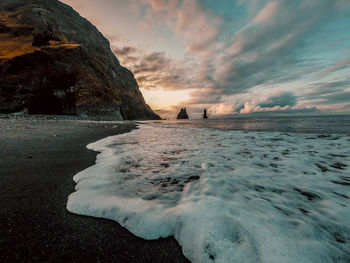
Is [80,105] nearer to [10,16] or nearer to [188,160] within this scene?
[188,160]

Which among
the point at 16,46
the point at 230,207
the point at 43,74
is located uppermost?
the point at 16,46

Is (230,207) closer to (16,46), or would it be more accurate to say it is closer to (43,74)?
(43,74)

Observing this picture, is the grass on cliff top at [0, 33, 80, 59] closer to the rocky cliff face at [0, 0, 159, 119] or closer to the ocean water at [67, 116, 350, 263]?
the rocky cliff face at [0, 0, 159, 119]

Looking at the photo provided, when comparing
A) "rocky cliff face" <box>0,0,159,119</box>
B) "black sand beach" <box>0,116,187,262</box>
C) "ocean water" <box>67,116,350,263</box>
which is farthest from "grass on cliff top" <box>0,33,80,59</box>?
"ocean water" <box>67,116,350,263</box>

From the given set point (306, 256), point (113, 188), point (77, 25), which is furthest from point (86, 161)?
point (77, 25)

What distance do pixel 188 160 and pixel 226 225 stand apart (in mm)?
2581

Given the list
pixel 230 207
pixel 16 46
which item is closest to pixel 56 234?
pixel 230 207

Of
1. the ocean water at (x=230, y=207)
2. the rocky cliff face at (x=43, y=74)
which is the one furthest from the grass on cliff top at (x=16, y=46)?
the ocean water at (x=230, y=207)

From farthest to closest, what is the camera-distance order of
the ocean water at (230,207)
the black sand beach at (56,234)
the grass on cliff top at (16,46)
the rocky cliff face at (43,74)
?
the grass on cliff top at (16,46), the rocky cliff face at (43,74), the ocean water at (230,207), the black sand beach at (56,234)

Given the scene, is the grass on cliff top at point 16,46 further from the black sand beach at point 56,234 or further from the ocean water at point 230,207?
the ocean water at point 230,207

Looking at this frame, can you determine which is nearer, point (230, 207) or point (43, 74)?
point (230, 207)

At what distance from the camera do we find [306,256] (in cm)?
132

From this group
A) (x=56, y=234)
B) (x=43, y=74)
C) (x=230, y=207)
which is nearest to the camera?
(x=56, y=234)

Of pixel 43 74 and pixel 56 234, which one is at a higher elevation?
pixel 43 74
